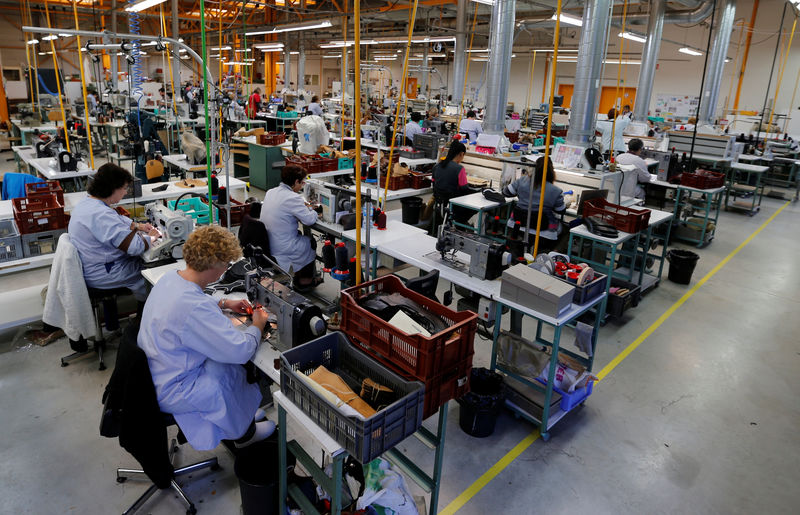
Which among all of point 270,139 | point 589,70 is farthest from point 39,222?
point 589,70

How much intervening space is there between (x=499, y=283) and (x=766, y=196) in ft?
35.4

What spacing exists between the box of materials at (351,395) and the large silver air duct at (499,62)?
698 cm

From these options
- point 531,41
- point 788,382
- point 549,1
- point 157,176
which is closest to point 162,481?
point 788,382

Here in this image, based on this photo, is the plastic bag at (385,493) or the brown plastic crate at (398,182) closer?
the plastic bag at (385,493)

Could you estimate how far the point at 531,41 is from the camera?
19.5 metres

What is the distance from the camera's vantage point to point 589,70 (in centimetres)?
711

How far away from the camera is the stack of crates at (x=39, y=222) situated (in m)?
3.85

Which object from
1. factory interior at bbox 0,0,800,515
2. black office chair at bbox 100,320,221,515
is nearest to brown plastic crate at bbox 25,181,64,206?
factory interior at bbox 0,0,800,515

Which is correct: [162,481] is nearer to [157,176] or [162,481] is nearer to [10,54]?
[157,176]

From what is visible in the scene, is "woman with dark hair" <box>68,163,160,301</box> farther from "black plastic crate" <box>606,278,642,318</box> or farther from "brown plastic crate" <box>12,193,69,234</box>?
"black plastic crate" <box>606,278,642,318</box>

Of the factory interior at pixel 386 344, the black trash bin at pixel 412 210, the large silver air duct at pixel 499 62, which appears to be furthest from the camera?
the large silver air duct at pixel 499 62

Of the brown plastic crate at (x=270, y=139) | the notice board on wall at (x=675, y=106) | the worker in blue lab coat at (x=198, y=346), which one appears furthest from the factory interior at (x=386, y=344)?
the notice board on wall at (x=675, y=106)

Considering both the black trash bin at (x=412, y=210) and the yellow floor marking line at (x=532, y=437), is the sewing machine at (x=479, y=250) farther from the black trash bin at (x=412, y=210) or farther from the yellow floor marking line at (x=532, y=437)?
the black trash bin at (x=412, y=210)

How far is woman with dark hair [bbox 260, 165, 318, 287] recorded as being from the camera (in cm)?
416
